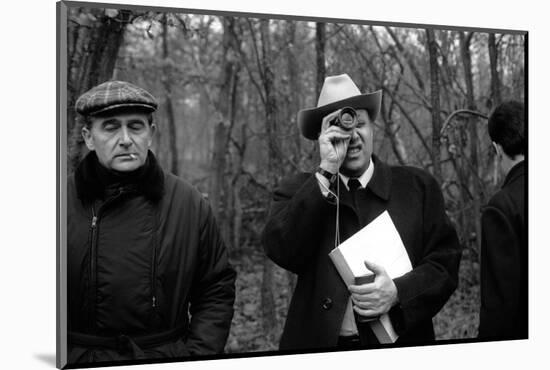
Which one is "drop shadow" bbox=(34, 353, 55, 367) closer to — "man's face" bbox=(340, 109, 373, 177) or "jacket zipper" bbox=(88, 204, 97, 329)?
"jacket zipper" bbox=(88, 204, 97, 329)

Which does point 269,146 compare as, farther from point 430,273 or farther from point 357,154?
point 430,273

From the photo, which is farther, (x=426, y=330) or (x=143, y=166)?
(x=426, y=330)

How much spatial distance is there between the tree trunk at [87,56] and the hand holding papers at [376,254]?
164 cm

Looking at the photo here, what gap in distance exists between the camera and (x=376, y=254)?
5.16 metres

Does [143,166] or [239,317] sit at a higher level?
[143,166]

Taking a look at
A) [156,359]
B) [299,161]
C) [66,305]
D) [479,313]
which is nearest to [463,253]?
[479,313]

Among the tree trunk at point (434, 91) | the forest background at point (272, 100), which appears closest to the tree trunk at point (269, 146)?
the forest background at point (272, 100)

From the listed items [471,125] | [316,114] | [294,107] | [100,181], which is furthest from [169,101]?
[471,125]

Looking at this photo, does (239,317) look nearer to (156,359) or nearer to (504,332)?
(156,359)

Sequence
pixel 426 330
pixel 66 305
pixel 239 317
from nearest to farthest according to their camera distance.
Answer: pixel 66 305, pixel 239 317, pixel 426 330

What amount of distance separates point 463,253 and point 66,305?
2.56m

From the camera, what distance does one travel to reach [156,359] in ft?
15.8

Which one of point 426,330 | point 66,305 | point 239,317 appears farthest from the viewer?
point 426,330

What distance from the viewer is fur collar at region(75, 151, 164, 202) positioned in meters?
4.63
